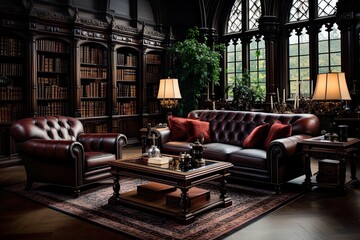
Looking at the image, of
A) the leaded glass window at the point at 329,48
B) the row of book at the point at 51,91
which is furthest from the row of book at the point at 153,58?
the leaded glass window at the point at 329,48

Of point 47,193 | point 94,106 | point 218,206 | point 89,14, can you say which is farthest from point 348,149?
point 89,14

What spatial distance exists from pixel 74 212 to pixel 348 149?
3134 mm

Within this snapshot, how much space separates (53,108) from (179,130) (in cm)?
266

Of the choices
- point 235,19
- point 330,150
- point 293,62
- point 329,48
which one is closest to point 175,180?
point 330,150

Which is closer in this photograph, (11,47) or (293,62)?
(11,47)

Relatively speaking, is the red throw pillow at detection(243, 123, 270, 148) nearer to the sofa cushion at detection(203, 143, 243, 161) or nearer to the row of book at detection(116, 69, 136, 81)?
the sofa cushion at detection(203, 143, 243, 161)

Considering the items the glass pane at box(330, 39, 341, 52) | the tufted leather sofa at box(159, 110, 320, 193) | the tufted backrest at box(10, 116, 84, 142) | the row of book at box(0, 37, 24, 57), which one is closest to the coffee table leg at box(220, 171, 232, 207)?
the tufted leather sofa at box(159, 110, 320, 193)

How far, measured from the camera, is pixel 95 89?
779 centimetres

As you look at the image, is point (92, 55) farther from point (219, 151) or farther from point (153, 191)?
point (153, 191)

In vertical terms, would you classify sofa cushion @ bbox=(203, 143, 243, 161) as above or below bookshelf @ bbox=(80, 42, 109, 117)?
below

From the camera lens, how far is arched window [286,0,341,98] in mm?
7494

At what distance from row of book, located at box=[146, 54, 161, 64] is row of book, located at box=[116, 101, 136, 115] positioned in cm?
104

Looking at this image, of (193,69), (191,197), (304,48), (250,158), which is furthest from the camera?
(193,69)

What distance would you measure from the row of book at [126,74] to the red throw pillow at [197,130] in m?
2.93
